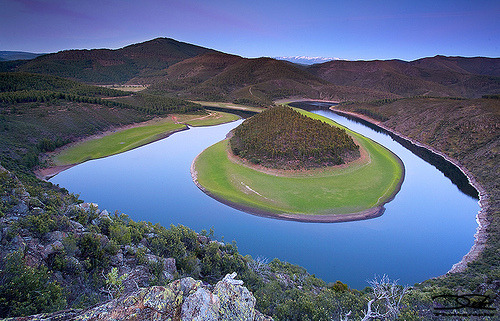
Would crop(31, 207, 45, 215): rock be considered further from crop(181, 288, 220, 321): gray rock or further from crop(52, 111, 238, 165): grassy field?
crop(52, 111, 238, 165): grassy field

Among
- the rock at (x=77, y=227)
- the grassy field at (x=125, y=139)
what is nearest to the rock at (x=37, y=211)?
the rock at (x=77, y=227)

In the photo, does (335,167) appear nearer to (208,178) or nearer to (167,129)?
(208,178)

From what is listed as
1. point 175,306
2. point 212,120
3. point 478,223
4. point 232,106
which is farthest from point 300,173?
point 232,106

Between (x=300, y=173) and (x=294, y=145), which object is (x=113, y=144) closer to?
(x=294, y=145)

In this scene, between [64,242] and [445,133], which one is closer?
[64,242]

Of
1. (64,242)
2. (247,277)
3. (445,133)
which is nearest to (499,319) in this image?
(247,277)

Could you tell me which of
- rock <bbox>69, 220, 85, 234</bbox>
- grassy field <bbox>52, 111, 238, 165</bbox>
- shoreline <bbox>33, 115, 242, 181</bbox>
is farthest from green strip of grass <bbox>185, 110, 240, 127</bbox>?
rock <bbox>69, 220, 85, 234</bbox>
